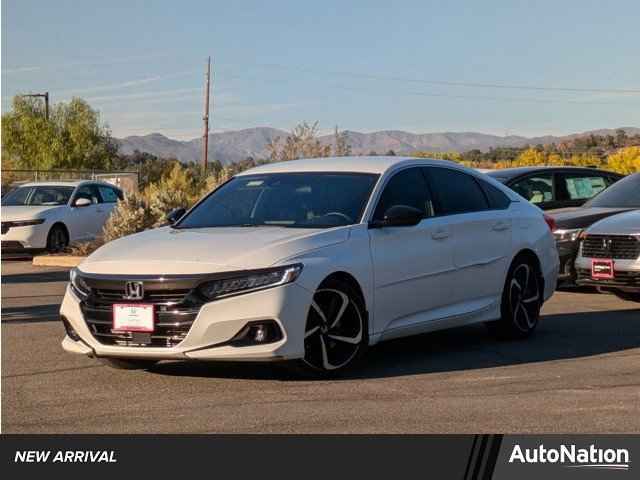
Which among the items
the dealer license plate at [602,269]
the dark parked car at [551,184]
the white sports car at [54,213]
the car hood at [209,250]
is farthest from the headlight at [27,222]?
the car hood at [209,250]

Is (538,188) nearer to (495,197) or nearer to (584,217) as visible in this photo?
(584,217)

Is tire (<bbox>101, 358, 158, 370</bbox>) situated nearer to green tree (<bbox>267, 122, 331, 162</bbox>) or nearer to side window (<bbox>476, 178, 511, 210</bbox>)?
side window (<bbox>476, 178, 511, 210</bbox>)

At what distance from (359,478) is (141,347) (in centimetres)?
310

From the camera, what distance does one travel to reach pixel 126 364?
367 inches

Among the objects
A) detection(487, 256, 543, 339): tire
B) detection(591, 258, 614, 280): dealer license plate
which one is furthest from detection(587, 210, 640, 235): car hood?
detection(487, 256, 543, 339): tire

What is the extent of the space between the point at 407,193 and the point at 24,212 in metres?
14.2

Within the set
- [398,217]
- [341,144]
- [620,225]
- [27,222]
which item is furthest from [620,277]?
[341,144]

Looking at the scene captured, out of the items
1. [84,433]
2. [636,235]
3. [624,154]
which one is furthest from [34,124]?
[84,433]

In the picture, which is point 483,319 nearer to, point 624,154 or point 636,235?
point 636,235

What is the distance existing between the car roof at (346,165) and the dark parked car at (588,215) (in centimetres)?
496

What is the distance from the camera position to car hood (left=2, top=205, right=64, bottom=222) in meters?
22.8

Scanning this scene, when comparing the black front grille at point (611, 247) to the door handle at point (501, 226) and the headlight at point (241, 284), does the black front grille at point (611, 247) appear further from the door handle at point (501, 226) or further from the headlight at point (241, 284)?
the headlight at point (241, 284)

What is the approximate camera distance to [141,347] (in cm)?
857

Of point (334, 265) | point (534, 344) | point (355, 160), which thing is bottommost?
point (534, 344)
